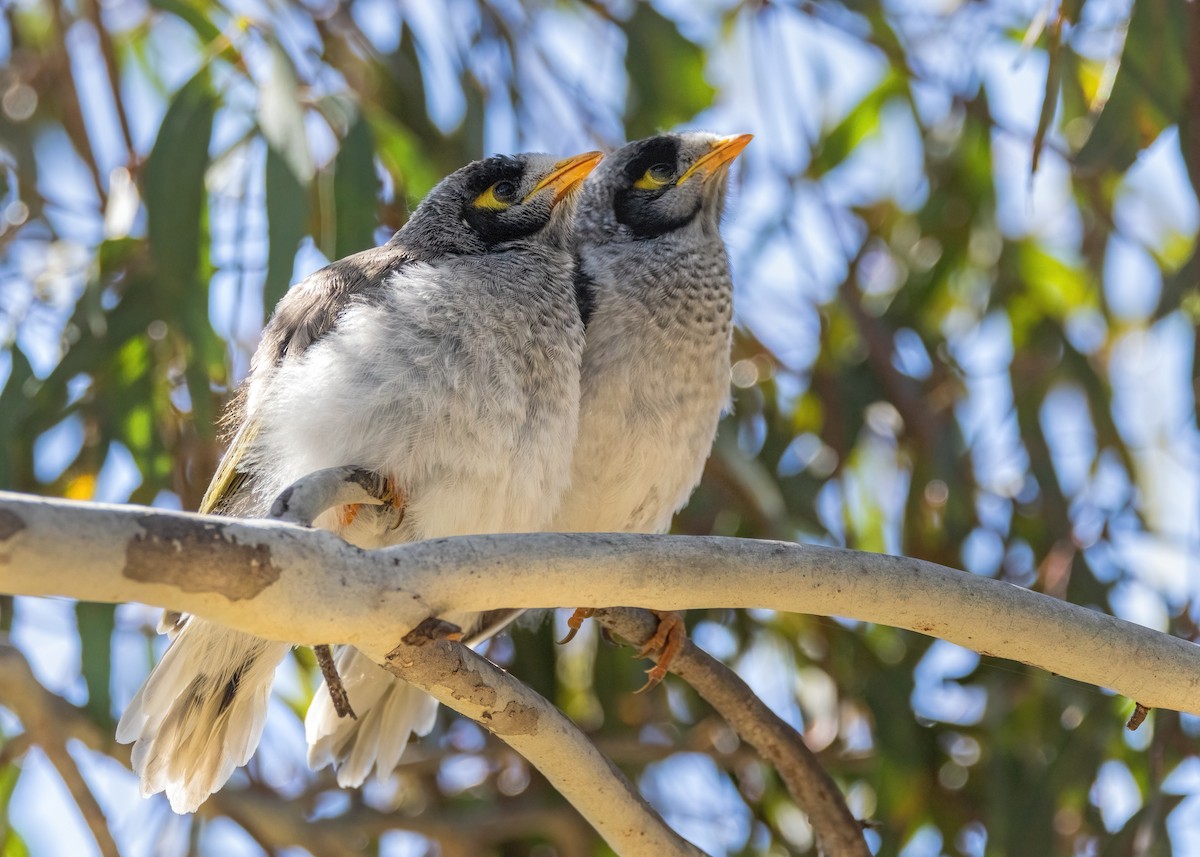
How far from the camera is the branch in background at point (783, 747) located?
2.26 meters

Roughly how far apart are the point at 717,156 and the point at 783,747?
3.73 ft

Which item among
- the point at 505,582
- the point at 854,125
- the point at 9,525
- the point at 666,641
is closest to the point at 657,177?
the point at 666,641

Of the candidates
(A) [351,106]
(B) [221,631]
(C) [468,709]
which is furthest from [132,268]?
(C) [468,709]

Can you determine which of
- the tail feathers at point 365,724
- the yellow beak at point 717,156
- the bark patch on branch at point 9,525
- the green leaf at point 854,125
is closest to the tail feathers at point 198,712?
the tail feathers at point 365,724

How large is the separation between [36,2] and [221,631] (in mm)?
2679

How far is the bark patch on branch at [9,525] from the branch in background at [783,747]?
4.17ft

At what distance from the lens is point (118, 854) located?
2.60m

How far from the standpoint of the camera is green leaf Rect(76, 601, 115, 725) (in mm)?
2613

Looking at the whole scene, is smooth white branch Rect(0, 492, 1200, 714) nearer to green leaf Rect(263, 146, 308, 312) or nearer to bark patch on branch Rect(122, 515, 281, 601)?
bark patch on branch Rect(122, 515, 281, 601)

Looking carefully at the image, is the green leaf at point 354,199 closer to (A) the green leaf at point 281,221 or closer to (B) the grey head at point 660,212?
(A) the green leaf at point 281,221

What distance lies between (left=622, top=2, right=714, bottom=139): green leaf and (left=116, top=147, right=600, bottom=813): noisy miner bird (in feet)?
4.13

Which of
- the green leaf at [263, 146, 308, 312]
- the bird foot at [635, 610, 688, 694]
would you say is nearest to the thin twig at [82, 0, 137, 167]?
the green leaf at [263, 146, 308, 312]

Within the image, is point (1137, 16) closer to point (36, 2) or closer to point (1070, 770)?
point (1070, 770)

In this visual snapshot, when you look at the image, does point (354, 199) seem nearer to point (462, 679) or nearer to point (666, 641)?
point (666, 641)
